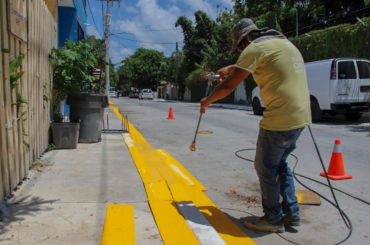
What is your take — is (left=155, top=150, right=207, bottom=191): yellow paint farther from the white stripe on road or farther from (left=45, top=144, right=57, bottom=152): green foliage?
(left=45, top=144, right=57, bottom=152): green foliage

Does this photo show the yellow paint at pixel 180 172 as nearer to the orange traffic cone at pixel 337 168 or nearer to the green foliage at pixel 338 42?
the orange traffic cone at pixel 337 168

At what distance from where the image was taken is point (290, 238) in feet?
9.26

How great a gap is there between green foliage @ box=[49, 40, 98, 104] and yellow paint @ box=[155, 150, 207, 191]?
2.19m

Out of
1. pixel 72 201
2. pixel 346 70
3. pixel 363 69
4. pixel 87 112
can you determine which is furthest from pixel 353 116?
pixel 72 201

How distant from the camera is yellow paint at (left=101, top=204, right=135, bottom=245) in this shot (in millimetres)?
2656

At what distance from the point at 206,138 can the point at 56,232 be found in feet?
18.8

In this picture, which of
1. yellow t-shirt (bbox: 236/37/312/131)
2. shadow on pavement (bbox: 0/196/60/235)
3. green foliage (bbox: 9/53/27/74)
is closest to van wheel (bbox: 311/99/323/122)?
yellow t-shirt (bbox: 236/37/312/131)

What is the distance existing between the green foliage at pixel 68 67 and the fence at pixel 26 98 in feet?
0.76

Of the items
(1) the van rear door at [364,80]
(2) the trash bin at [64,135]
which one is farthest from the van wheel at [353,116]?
(2) the trash bin at [64,135]

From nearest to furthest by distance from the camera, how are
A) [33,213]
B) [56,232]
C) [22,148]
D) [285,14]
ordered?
[56,232] → [33,213] → [22,148] → [285,14]

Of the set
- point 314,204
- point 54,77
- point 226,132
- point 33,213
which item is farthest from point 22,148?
point 226,132

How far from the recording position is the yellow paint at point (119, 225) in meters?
2.66

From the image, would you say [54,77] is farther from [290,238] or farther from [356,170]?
[356,170]

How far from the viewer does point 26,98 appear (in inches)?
165
